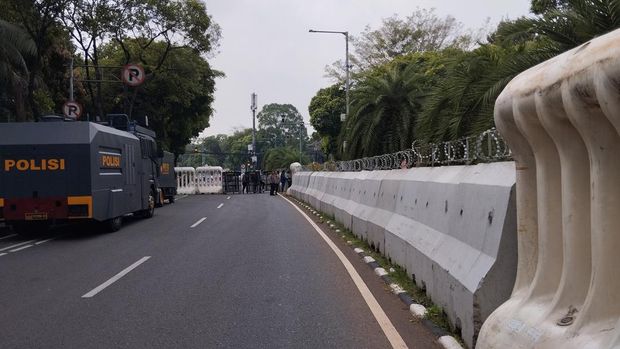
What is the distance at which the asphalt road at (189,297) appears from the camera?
5836 millimetres

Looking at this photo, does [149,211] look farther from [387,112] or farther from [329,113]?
[329,113]

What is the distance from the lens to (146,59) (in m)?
35.9

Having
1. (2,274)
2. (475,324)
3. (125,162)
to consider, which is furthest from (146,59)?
(475,324)

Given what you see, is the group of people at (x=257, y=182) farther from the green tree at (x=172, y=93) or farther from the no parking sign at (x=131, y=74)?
the no parking sign at (x=131, y=74)

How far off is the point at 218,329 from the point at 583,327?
12.3ft

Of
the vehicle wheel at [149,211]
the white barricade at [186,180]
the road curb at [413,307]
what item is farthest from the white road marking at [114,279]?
the white barricade at [186,180]

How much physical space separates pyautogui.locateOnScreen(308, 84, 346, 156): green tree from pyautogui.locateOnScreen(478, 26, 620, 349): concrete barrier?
159 ft

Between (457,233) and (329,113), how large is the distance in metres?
48.3

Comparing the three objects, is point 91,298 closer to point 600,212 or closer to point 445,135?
point 600,212

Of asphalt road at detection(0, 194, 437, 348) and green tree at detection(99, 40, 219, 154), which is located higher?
green tree at detection(99, 40, 219, 154)

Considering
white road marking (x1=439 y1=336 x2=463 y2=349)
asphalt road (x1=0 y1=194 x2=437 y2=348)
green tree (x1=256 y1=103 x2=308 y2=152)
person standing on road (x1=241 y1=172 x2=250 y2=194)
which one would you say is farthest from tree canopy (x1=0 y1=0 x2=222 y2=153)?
green tree (x1=256 y1=103 x2=308 y2=152)

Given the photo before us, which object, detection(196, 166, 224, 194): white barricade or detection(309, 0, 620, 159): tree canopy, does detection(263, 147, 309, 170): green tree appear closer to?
detection(196, 166, 224, 194): white barricade

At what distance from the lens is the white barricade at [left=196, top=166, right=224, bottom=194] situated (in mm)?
43469

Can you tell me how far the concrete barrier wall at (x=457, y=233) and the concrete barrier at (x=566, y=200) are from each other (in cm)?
44
